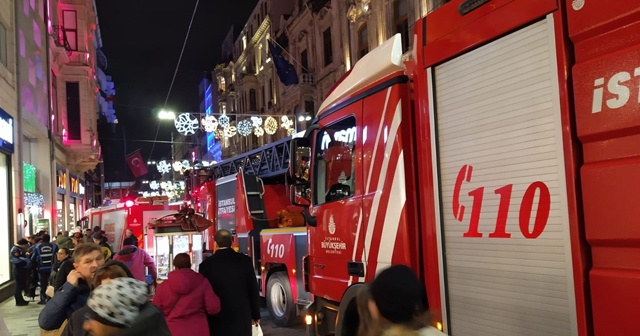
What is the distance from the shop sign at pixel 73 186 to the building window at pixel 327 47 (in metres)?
16.3

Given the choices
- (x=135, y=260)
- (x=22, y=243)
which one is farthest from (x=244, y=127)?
(x=135, y=260)

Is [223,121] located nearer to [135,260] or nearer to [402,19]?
[402,19]

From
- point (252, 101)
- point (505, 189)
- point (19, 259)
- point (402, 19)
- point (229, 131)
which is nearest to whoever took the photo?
point (505, 189)

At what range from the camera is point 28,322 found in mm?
10352

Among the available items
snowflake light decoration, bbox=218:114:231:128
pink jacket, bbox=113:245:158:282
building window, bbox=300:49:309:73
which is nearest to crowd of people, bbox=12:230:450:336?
pink jacket, bbox=113:245:158:282

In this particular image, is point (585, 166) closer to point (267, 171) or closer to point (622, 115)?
point (622, 115)

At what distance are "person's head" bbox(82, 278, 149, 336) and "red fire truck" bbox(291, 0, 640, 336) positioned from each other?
2200mm

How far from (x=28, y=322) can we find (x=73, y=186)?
23.1 m

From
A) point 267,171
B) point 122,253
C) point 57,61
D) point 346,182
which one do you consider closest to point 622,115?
point 346,182

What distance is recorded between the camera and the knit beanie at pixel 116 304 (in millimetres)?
2184

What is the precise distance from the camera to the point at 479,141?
137 inches

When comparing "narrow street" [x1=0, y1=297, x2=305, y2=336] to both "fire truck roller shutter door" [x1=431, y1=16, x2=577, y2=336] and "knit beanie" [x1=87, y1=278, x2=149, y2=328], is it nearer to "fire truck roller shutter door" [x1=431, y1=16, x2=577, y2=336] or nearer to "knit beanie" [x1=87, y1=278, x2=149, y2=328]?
"fire truck roller shutter door" [x1=431, y1=16, x2=577, y2=336]

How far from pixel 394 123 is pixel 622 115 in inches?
75.0

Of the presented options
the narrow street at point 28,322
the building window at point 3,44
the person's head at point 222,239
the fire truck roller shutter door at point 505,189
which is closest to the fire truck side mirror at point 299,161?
the person's head at point 222,239
